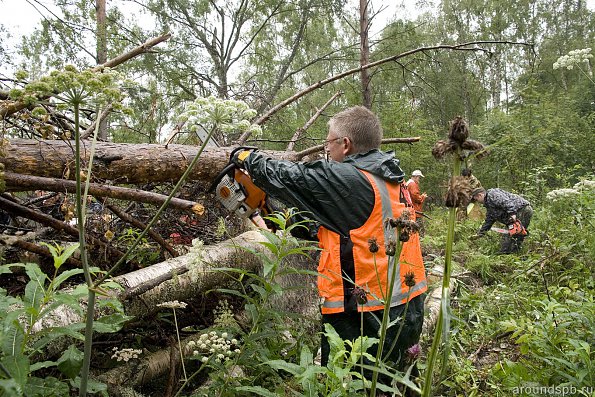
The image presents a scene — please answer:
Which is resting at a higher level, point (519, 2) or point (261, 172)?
point (519, 2)

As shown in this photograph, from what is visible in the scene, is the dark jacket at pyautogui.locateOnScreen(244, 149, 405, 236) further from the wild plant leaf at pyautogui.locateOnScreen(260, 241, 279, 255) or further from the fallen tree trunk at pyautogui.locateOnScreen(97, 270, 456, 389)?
the fallen tree trunk at pyautogui.locateOnScreen(97, 270, 456, 389)

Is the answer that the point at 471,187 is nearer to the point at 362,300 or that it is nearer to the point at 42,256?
the point at 362,300

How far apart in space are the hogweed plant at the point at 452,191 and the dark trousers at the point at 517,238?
7.05 m

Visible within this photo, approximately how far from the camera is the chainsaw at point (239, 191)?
9.86 feet

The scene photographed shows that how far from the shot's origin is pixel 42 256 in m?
2.85

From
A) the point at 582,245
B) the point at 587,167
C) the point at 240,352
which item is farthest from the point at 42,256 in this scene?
the point at 587,167

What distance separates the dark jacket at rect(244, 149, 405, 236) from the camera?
8.12ft

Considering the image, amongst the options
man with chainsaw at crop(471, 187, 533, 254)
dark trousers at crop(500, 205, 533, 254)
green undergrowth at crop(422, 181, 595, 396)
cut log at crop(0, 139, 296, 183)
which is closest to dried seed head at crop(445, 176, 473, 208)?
green undergrowth at crop(422, 181, 595, 396)

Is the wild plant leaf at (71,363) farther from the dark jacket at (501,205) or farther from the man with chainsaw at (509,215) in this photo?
the dark jacket at (501,205)

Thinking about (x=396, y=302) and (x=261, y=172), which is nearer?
(x=396, y=302)

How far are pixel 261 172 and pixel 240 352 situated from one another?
1192mm

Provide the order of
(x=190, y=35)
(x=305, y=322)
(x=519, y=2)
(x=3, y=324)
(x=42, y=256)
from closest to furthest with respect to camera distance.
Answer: (x=3, y=324) < (x=42, y=256) < (x=305, y=322) < (x=190, y=35) < (x=519, y=2)

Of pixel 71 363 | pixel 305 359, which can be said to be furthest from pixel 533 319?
pixel 71 363

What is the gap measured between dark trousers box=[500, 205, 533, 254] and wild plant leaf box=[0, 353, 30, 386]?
7429 millimetres
